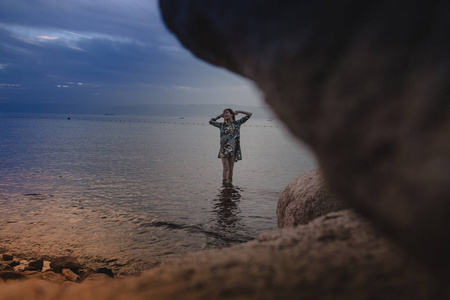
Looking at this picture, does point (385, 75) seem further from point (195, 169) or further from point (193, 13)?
point (195, 169)

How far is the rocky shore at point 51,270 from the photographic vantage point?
4.49 metres

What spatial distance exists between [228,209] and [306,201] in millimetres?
4105

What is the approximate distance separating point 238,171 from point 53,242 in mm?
10173

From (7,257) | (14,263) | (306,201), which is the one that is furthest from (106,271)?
(306,201)

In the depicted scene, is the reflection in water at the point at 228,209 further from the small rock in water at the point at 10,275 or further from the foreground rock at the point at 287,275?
the foreground rock at the point at 287,275

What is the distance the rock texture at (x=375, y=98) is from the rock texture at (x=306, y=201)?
3121mm

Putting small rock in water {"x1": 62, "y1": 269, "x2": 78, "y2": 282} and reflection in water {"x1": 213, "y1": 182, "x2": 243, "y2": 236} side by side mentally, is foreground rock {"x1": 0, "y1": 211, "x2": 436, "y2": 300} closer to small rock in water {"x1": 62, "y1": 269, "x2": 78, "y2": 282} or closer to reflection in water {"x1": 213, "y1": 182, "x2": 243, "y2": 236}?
small rock in water {"x1": 62, "y1": 269, "x2": 78, "y2": 282}

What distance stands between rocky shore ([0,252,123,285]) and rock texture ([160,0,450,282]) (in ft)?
13.7

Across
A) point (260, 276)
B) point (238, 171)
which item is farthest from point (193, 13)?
point (238, 171)

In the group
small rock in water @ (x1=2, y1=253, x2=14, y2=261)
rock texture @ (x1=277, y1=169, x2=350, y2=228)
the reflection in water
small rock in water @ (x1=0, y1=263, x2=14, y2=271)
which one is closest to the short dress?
the reflection in water

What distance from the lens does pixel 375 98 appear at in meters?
1.29

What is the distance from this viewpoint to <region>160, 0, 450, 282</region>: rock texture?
3.89 ft

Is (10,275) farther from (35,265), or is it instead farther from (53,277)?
(35,265)

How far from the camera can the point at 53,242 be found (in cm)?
626
